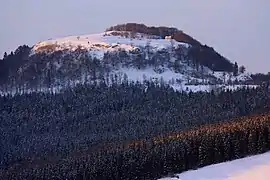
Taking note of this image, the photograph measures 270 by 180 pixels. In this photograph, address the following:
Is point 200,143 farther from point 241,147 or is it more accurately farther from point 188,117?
point 188,117

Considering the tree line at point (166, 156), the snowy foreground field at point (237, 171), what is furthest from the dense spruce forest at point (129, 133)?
the snowy foreground field at point (237, 171)

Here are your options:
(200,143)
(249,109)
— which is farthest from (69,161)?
(249,109)

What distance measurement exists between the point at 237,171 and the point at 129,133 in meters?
52.6

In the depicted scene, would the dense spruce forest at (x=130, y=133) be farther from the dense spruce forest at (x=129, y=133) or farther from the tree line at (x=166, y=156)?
the dense spruce forest at (x=129, y=133)

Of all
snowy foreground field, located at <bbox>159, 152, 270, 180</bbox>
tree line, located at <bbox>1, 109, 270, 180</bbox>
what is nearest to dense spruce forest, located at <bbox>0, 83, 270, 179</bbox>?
tree line, located at <bbox>1, 109, 270, 180</bbox>

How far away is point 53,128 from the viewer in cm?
16262

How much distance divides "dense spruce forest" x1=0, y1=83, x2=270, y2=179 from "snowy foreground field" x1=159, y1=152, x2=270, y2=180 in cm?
363

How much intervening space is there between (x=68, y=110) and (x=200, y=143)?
3868 inches

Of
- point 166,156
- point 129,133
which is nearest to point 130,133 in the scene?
point 129,133

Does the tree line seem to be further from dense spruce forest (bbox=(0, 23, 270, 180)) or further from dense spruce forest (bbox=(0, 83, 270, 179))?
dense spruce forest (bbox=(0, 83, 270, 179))

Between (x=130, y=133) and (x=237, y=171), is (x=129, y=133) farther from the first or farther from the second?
(x=237, y=171)

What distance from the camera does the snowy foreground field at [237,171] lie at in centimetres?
7774

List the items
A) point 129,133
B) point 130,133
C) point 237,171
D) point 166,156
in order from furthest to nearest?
point 129,133
point 130,133
point 166,156
point 237,171

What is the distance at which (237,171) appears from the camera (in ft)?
271
